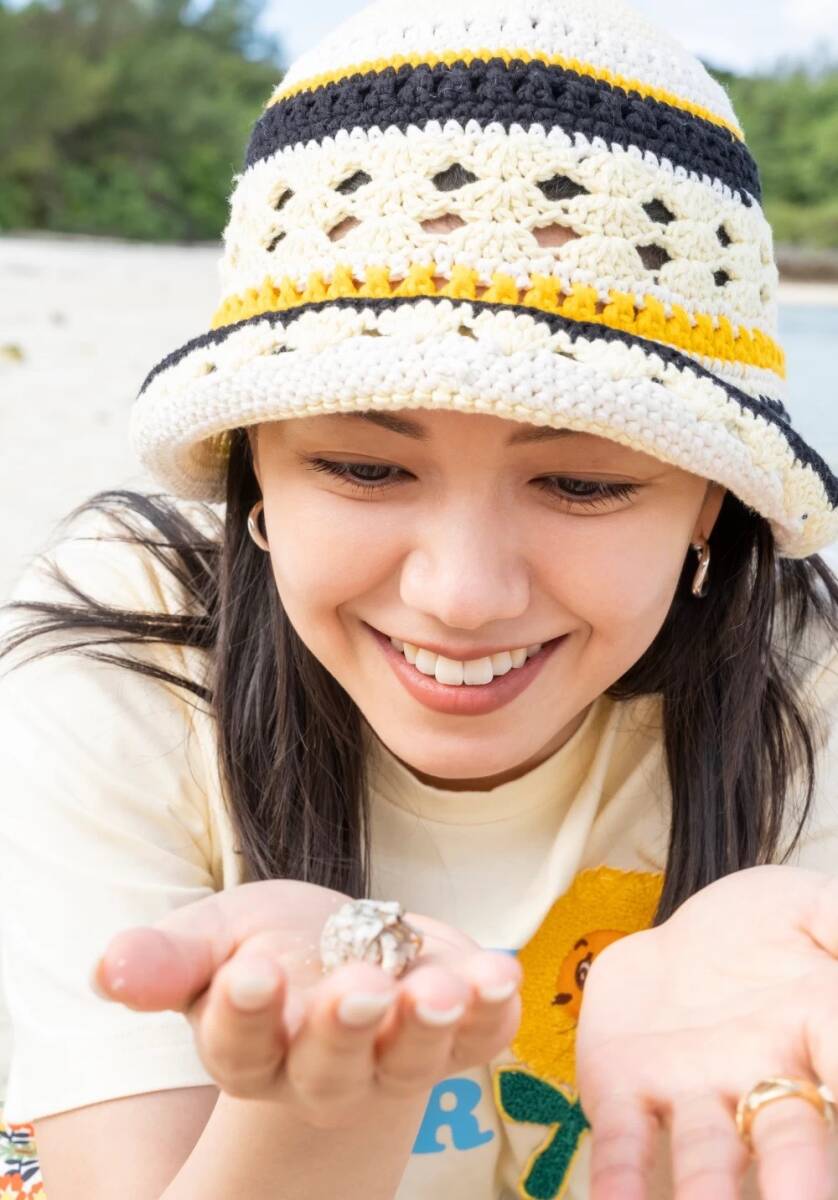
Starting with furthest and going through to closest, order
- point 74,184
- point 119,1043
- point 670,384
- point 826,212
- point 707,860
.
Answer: point 74,184 < point 826,212 < point 707,860 < point 119,1043 < point 670,384

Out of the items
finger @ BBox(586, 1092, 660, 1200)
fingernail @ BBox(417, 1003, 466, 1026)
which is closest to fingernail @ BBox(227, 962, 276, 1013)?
fingernail @ BBox(417, 1003, 466, 1026)

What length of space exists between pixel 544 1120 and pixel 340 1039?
1.16m

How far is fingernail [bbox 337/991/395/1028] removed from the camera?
1.03 metres

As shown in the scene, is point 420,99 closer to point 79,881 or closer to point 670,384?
point 670,384

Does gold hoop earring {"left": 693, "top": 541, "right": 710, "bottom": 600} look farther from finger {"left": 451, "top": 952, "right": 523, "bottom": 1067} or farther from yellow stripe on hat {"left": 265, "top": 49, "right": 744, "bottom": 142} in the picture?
finger {"left": 451, "top": 952, "right": 523, "bottom": 1067}

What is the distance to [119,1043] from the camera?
1.77 metres

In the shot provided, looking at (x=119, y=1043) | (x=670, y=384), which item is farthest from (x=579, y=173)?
(x=119, y=1043)

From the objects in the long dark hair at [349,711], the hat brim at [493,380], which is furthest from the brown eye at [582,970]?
the hat brim at [493,380]

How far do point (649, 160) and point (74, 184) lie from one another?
42.3m

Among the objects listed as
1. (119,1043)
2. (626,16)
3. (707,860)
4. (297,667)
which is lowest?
(119,1043)

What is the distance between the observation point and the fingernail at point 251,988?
3.41 feet

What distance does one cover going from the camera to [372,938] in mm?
1192

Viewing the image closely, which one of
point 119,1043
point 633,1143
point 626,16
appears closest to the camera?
point 633,1143

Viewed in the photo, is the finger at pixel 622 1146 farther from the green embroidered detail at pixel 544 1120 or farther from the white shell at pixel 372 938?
the green embroidered detail at pixel 544 1120
